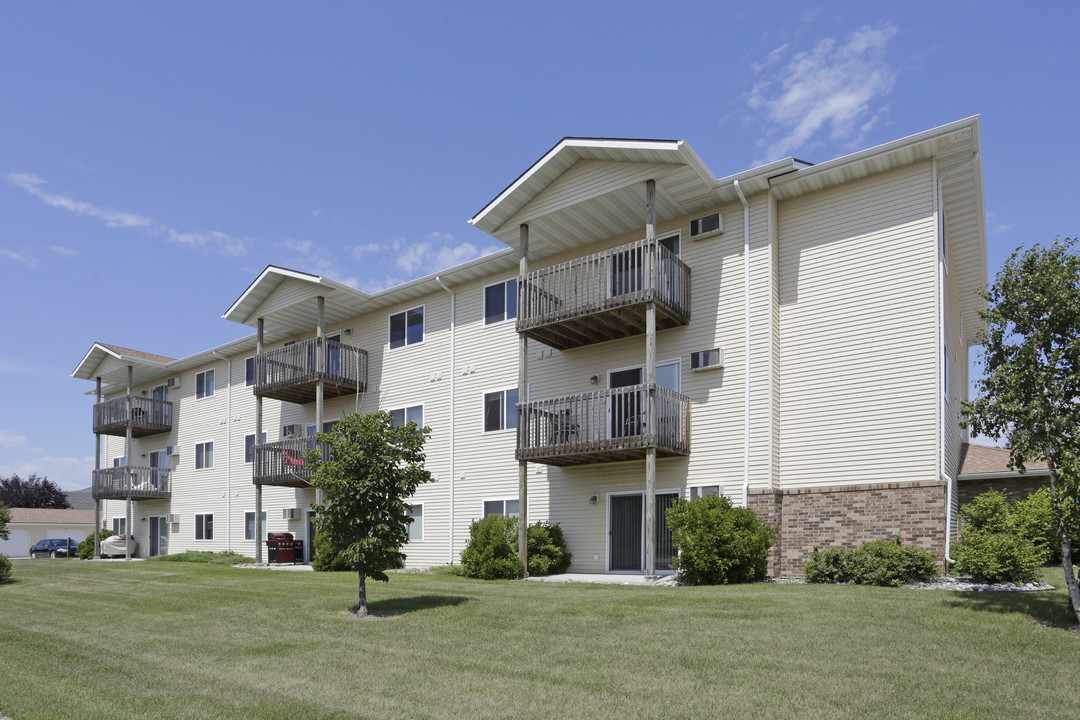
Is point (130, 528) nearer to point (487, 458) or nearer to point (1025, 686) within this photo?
point (487, 458)

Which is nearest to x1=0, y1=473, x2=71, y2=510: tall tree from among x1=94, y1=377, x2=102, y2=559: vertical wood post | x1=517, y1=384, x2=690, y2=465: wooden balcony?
x1=94, y1=377, x2=102, y2=559: vertical wood post

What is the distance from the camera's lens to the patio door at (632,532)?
1694 cm

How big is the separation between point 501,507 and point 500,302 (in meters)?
5.45

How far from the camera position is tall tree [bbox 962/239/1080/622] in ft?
31.5

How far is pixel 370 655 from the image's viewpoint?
9.05m

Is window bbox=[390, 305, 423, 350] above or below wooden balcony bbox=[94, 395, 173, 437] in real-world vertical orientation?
above

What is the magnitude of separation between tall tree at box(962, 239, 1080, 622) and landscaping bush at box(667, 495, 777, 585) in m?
4.93

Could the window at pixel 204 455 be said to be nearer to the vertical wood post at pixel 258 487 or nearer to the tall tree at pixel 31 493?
the vertical wood post at pixel 258 487

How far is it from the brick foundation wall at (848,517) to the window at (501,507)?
257 inches

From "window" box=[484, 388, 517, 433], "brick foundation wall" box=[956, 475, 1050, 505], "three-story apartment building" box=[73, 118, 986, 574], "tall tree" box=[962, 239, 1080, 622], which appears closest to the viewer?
"tall tree" box=[962, 239, 1080, 622]

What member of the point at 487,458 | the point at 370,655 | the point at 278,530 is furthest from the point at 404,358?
the point at 370,655

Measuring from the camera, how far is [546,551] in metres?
17.8

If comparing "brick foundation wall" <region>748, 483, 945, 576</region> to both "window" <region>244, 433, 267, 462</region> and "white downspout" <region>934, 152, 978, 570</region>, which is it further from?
"window" <region>244, 433, 267, 462</region>

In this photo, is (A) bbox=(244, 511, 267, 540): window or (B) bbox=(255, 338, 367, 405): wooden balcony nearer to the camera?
(B) bbox=(255, 338, 367, 405): wooden balcony
